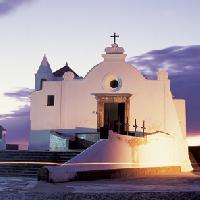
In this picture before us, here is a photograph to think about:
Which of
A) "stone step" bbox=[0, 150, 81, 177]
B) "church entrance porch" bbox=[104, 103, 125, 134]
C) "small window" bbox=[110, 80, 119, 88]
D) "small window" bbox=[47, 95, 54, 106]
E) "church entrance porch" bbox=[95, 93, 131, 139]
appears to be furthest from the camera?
"small window" bbox=[47, 95, 54, 106]

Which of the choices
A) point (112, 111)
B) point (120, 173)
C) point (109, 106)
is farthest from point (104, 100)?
point (120, 173)

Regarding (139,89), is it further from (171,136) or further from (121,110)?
(171,136)

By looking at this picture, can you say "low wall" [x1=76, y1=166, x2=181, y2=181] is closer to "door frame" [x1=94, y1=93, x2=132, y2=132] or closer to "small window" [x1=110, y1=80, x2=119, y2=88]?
"door frame" [x1=94, y1=93, x2=132, y2=132]

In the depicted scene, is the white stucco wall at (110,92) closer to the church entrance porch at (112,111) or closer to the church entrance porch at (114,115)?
the church entrance porch at (112,111)

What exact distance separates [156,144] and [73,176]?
315 inches

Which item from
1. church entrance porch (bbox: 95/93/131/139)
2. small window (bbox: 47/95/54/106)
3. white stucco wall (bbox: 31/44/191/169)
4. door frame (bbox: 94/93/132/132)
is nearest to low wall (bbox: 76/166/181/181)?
white stucco wall (bbox: 31/44/191/169)

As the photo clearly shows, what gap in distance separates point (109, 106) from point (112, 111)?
1.49 ft

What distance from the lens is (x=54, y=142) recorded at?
2506 centimetres

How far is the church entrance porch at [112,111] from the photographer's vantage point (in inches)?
1056

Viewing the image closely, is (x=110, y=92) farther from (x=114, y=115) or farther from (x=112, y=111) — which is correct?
(x=114, y=115)

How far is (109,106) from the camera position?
27.5 meters

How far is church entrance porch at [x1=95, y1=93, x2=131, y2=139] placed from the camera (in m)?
26.8

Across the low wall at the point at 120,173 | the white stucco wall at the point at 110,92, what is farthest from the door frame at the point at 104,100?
the low wall at the point at 120,173

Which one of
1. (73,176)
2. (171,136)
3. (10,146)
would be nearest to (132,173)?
(73,176)
